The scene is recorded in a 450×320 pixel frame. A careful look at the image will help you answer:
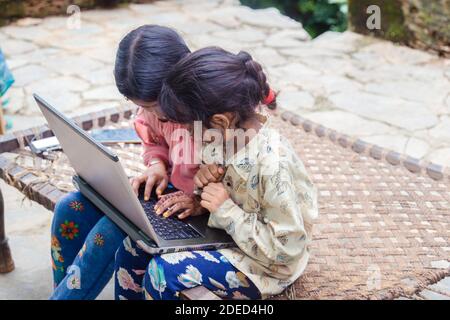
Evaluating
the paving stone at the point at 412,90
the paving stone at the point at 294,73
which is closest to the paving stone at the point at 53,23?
the paving stone at the point at 294,73

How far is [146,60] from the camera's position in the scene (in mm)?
1468

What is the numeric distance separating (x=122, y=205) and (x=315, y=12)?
4236 mm

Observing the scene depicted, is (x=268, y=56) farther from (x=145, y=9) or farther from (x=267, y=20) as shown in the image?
(x=145, y=9)

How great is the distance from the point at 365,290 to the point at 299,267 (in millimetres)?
157

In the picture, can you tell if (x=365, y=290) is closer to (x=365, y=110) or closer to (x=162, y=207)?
(x=162, y=207)

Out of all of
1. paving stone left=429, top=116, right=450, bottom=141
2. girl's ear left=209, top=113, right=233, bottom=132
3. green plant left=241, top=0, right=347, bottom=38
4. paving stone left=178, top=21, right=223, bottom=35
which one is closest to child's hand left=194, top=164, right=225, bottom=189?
girl's ear left=209, top=113, right=233, bottom=132

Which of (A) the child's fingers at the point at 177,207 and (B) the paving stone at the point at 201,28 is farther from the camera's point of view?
(B) the paving stone at the point at 201,28

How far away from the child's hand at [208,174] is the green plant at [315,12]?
3710 millimetres

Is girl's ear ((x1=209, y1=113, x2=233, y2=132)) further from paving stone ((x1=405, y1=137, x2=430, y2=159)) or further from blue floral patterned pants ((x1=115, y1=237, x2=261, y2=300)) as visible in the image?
paving stone ((x1=405, y1=137, x2=430, y2=159))

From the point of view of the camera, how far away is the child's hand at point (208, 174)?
1407 mm

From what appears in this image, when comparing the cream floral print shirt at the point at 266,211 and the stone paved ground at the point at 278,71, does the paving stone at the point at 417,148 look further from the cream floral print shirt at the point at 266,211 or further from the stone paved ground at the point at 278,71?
the cream floral print shirt at the point at 266,211

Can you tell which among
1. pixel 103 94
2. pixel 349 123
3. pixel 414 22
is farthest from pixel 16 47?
pixel 414 22

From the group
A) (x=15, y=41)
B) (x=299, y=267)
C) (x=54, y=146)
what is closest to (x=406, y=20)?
(x=15, y=41)

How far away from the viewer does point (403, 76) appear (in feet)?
12.2
